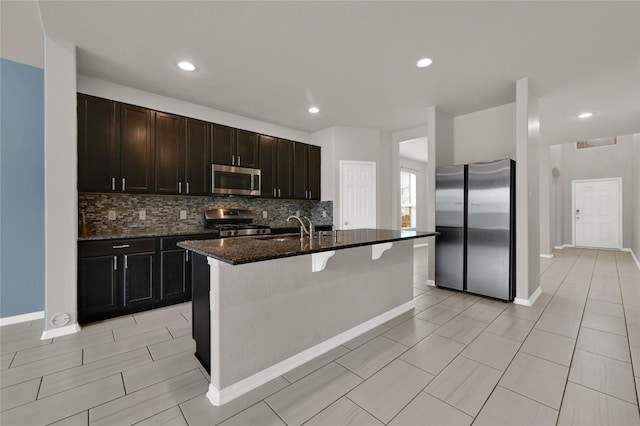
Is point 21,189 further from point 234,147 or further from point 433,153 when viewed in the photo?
point 433,153

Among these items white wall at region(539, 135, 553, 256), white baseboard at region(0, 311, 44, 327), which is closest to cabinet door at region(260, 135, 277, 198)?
white baseboard at region(0, 311, 44, 327)

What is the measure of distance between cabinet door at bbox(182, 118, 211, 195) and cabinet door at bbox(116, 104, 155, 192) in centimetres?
43

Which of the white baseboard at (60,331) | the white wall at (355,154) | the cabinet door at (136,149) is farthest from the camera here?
the white wall at (355,154)

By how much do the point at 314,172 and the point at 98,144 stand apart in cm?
329

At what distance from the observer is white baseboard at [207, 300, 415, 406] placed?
1.71 m

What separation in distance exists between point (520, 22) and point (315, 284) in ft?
8.98

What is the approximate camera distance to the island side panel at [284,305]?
1723 mm

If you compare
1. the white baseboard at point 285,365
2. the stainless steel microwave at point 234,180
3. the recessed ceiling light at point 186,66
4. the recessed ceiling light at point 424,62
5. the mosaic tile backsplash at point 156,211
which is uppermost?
the recessed ceiling light at point 424,62

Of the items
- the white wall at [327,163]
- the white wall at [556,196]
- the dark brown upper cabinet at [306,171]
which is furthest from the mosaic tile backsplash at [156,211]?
the white wall at [556,196]

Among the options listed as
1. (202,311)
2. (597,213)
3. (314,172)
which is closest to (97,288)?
(202,311)

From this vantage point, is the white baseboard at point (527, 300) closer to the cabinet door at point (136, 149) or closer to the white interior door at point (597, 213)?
the cabinet door at point (136, 149)

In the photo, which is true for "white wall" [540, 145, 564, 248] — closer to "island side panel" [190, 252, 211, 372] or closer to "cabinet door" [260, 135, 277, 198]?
"cabinet door" [260, 135, 277, 198]

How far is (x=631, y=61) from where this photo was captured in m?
2.91

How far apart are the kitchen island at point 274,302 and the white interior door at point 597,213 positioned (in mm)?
9175
